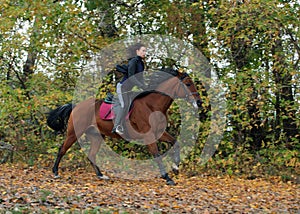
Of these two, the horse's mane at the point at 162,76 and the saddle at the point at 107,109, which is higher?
the horse's mane at the point at 162,76

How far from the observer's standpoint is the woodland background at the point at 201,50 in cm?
1185

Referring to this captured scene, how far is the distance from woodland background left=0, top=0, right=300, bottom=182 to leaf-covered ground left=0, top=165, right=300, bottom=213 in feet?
4.46

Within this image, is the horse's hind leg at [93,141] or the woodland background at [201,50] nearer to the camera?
the horse's hind leg at [93,141]

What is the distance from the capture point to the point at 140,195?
8.27 meters

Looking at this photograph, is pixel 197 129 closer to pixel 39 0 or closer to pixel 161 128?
pixel 161 128

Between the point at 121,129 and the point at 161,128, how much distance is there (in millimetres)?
826

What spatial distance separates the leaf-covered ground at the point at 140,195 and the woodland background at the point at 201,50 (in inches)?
53.5

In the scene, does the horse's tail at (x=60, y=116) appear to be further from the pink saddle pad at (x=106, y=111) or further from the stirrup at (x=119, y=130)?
the stirrup at (x=119, y=130)

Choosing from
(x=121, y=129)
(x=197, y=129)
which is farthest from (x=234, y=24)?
(x=121, y=129)

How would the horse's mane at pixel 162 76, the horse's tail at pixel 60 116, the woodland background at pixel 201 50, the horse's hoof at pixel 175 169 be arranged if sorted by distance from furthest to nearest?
the woodland background at pixel 201 50 < the horse's tail at pixel 60 116 < the horse's hoof at pixel 175 169 < the horse's mane at pixel 162 76

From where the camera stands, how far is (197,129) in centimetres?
1279

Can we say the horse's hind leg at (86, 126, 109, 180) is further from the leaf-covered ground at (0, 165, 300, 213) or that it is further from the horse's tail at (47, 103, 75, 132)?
the horse's tail at (47, 103, 75, 132)

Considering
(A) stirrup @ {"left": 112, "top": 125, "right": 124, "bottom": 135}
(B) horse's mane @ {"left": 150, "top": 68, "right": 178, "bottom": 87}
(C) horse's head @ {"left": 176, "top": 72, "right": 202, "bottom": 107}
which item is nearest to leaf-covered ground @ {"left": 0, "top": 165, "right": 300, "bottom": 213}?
(A) stirrup @ {"left": 112, "top": 125, "right": 124, "bottom": 135}

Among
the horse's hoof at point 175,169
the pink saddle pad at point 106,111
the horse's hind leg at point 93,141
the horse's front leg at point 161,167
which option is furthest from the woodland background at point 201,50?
the pink saddle pad at point 106,111
